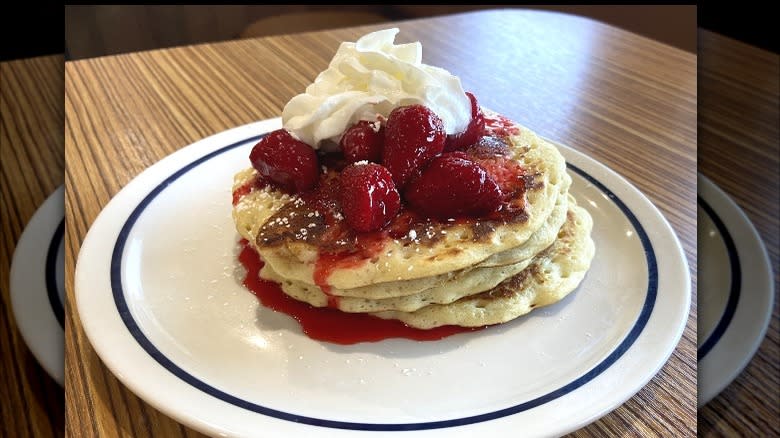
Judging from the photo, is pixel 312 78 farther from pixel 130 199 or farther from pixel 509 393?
pixel 509 393

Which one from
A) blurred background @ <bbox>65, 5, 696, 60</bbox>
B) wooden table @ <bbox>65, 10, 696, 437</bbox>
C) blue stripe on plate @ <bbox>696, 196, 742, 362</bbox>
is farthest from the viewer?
blurred background @ <bbox>65, 5, 696, 60</bbox>

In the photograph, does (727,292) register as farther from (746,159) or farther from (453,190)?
(453,190)

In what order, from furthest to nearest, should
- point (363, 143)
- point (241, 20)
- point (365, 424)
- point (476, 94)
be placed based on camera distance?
point (241, 20) < point (476, 94) < point (363, 143) < point (365, 424)

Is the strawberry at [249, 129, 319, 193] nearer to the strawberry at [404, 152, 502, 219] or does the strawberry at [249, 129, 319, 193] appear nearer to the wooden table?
the strawberry at [404, 152, 502, 219]

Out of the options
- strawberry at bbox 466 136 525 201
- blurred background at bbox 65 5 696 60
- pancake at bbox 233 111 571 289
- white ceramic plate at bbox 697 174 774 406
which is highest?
strawberry at bbox 466 136 525 201

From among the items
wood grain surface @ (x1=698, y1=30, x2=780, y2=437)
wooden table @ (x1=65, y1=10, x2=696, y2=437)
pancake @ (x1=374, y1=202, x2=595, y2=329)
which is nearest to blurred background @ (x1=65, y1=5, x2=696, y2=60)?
wooden table @ (x1=65, y1=10, x2=696, y2=437)

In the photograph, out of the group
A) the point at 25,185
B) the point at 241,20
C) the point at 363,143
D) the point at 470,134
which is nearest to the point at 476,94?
the point at 470,134
